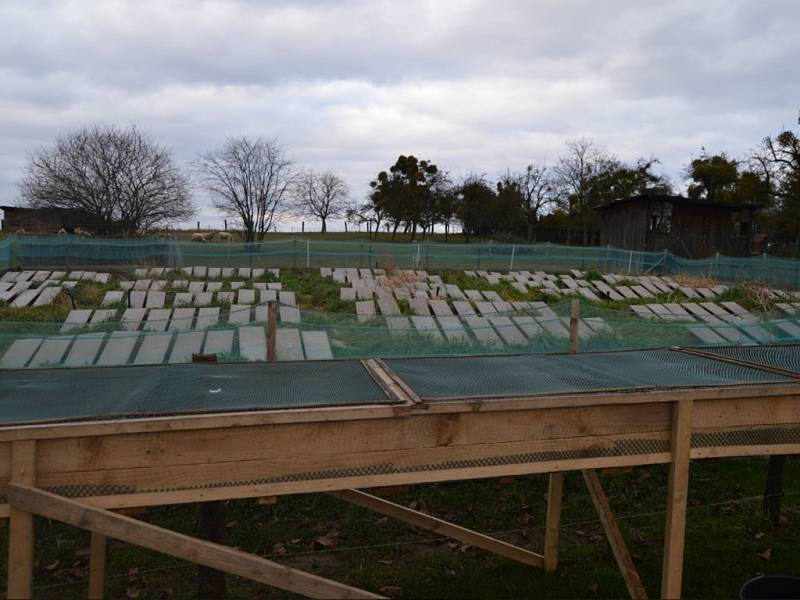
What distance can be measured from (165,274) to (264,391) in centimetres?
1376

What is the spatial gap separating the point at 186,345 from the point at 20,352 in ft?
5.17

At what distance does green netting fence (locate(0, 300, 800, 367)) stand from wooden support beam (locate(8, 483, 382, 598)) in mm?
4469

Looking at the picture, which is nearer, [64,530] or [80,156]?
[64,530]

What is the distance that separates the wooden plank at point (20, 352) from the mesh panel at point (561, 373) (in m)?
4.13

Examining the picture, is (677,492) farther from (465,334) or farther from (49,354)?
(49,354)

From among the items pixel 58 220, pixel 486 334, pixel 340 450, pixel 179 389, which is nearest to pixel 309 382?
pixel 179 389

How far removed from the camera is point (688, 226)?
2934 centimetres

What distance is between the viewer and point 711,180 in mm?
46312

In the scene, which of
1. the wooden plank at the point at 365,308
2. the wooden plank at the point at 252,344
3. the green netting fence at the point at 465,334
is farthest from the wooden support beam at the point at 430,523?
the wooden plank at the point at 365,308

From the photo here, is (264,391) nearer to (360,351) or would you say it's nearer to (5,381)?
(5,381)

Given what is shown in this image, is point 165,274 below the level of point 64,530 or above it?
above

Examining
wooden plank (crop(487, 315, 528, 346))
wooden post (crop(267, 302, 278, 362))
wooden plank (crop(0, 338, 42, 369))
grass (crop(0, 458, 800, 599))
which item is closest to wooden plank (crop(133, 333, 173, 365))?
wooden plank (crop(0, 338, 42, 369))

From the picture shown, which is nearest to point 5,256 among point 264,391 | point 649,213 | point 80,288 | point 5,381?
point 80,288

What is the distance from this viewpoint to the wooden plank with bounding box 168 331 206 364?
7.03 metres
